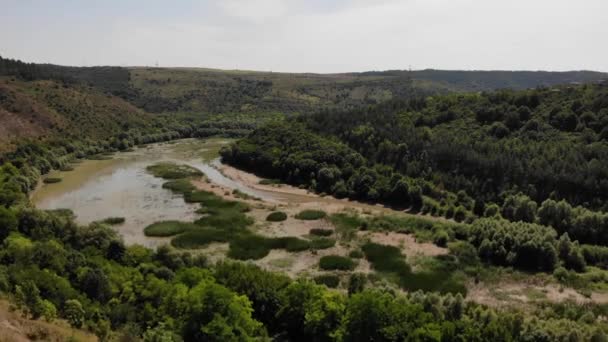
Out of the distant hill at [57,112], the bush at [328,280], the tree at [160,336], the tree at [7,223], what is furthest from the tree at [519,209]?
the distant hill at [57,112]

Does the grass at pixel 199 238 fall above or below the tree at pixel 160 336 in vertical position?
below

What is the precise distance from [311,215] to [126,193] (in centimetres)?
3449

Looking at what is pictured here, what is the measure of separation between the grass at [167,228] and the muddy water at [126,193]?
1.24 metres

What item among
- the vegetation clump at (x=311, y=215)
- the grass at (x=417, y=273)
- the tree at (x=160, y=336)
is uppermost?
the tree at (x=160, y=336)

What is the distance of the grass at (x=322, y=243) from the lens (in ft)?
189

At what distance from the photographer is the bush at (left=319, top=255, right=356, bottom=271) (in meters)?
51.5

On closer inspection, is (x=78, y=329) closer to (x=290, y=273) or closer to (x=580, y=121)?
(x=290, y=273)

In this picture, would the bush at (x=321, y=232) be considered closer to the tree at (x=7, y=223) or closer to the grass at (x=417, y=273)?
the grass at (x=417, y=273)

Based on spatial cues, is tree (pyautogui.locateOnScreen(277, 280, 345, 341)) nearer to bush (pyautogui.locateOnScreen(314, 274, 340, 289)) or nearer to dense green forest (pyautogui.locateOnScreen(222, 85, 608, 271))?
bush (pyautogui.locateOnScreen(314, 274, 340, 289))

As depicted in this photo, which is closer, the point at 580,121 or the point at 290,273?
the point at 290,273

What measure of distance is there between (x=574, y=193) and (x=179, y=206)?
55.7m

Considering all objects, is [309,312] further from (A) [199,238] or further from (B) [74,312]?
(A) [199,238]

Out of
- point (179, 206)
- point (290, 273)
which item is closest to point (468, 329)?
point (290, 273)

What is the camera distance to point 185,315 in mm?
32344
